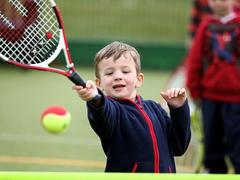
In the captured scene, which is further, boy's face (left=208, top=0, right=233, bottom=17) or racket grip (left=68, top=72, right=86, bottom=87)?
boy's face (left=208, top=0, right=233, bottom=17)

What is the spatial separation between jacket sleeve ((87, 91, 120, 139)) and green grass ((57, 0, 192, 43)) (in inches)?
323

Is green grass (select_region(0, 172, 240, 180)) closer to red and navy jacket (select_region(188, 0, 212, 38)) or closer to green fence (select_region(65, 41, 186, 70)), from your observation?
red and navy jacket (select_region(188, 0, 212, 38))

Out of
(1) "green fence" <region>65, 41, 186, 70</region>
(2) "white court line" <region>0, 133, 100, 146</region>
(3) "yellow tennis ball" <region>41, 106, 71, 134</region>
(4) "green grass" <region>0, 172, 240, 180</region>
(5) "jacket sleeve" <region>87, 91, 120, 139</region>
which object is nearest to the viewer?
(4) "green grass" <region>0, 172, 240, 180</region>

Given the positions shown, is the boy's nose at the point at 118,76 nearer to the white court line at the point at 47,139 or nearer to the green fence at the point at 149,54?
the white court line at the point at 47,139

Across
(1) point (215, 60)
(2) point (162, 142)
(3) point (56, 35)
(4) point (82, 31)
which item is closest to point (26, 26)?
(3) point (56, 35)

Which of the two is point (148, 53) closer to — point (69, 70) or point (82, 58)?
point (82, 58)

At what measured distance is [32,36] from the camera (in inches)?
143

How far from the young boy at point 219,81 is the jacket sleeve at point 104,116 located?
2.37 metres

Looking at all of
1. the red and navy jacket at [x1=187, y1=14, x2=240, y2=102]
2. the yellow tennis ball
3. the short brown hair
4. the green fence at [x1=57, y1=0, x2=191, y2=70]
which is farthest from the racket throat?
the green fence at [x1=57, y1=0, x2=191, y2=70]

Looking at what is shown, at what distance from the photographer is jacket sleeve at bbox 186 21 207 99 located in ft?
19.6

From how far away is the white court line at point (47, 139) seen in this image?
7203 mm

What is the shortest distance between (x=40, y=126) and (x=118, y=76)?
421 cm

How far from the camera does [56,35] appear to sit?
144 inches

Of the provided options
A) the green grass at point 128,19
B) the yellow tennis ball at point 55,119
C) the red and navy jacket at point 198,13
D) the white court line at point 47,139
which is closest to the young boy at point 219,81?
the white court line at point 47,139
